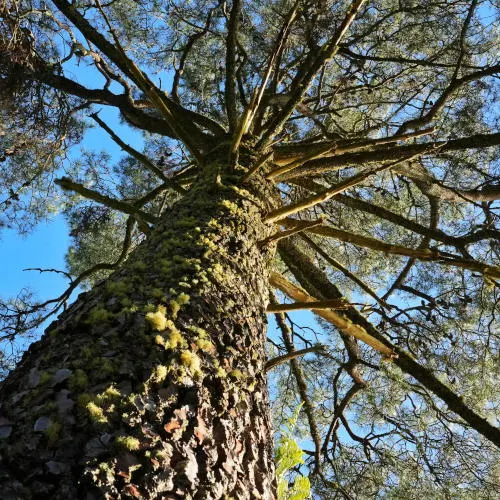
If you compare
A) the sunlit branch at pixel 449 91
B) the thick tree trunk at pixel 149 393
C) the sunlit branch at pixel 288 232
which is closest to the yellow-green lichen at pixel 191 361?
the thick tree trunk at pixel 149 393

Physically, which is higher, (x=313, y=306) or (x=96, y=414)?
(x=313, y=306)

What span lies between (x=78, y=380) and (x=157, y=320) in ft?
0.75

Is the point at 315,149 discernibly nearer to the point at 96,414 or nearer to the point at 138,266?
the point at 138,266

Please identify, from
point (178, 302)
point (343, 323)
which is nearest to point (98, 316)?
point (178, 302)

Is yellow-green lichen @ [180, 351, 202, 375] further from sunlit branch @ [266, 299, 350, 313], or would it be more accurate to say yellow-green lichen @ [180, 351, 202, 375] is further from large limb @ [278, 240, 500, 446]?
large limb @ [278, 240, 500, 446]

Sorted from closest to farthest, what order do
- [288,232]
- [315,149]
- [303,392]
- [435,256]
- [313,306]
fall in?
[313,306], [288,232], [435,256], [315,149], [303,392]

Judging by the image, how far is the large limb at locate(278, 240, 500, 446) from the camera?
1.99 metres

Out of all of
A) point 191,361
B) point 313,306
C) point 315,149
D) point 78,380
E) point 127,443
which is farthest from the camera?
point 315,149

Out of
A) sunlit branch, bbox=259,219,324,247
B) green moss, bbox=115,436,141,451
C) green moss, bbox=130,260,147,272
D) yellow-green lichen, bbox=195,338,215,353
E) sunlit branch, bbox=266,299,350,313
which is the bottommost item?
green moss, bbox=115,436,141,451

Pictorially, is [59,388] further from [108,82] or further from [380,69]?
[380,69]

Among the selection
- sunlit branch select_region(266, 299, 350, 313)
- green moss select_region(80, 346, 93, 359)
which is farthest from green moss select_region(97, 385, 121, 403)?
sunlit branch select_region(266, 299, 350, 313)

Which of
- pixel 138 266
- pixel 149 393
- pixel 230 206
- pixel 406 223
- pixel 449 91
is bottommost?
pixel 149 393

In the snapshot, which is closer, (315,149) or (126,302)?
(126,302)

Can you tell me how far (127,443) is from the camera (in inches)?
30.9
